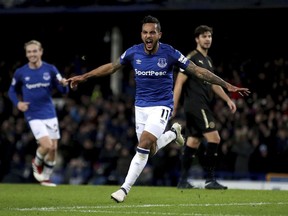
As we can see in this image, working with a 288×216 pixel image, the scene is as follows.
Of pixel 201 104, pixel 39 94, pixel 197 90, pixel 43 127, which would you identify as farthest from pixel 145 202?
pixel 39 94

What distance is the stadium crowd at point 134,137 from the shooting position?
70.2ft

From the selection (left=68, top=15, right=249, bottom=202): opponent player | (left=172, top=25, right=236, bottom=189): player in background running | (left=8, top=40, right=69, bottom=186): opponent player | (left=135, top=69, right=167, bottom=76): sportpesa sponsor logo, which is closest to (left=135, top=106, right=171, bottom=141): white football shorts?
(left=68, top=15, right=249, bottom=202): opponent player

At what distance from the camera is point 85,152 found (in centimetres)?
2355

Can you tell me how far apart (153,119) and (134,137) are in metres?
11.0

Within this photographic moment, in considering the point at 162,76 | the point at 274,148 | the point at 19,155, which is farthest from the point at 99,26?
the point at 162,76

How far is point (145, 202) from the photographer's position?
12.5 metres

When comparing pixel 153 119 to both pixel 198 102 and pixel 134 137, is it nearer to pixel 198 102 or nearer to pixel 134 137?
pixel 198 102

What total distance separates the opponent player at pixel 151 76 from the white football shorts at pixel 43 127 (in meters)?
Answer: 4.37

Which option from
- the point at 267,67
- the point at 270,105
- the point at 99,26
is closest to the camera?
the point at 270,105

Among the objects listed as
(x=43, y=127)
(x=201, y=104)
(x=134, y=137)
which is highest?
(x=201, y=104)

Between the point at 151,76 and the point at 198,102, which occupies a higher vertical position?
the point at 151,76

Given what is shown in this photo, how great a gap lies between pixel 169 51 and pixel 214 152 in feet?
10.4

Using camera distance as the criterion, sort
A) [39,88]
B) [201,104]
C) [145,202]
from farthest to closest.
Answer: [39,88]
[201,104]
[145,202]

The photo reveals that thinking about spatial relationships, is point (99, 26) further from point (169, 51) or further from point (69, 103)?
point (169, 51)
